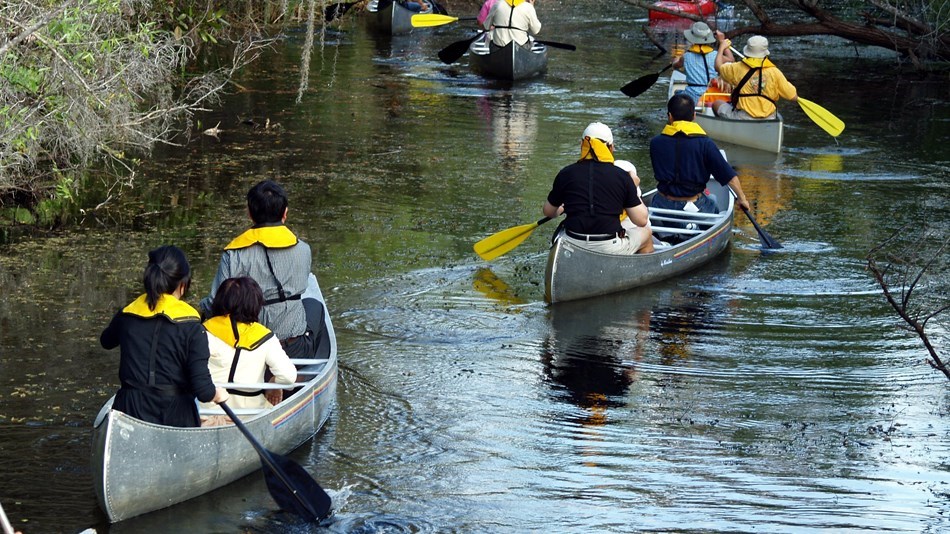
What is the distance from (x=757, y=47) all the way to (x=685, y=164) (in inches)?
166

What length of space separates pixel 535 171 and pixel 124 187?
4.14 metres

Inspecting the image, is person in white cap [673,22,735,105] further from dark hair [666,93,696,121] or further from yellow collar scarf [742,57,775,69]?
dark hair [666,93,696,121]

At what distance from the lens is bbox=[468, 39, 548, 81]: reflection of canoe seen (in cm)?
1877

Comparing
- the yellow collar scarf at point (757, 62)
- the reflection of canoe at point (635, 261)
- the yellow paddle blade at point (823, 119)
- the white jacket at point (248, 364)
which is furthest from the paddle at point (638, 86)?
the white jacket at point (248, 364)

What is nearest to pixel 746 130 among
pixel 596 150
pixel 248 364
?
pixel 596 150

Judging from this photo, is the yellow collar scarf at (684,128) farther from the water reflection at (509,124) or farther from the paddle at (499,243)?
the water reflection at (509,124)

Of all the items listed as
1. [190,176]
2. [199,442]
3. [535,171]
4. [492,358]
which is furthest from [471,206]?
[199,442]

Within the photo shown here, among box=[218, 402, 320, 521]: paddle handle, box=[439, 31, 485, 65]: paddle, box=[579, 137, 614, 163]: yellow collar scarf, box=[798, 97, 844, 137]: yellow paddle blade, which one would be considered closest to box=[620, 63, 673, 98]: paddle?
box=[798, 97, 844, 137]: yellow paddle blade

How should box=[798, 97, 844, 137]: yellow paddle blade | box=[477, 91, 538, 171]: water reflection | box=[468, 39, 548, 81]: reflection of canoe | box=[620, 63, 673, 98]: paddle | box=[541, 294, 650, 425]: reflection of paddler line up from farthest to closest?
1. box=[468, 39, 548, 81]: reflection of canoe
2. box=[620, 63, 673, 98]: paddle
3. box=[798, 97, 844, 137]: yellow paddle blade
4. box=[477, 91, 538, 171]: water reflection
5. box=[541, 294, 650, 425]: reflection of paddler

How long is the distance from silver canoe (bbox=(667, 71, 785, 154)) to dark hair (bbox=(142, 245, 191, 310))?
10.0 m

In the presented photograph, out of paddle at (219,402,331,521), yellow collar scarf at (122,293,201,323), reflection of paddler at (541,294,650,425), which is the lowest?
reflection of paddler at (541,294,650,425)

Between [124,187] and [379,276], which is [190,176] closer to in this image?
[124,187]

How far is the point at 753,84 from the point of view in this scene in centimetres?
1412

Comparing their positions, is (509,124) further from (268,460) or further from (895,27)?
(268,460)
